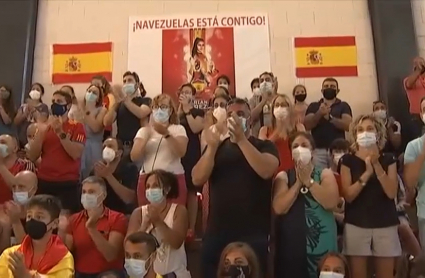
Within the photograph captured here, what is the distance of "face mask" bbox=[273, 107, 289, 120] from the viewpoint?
11.9ft

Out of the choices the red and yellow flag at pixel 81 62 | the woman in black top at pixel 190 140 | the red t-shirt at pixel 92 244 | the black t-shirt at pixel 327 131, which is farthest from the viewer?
the red and yellow flag at pixel 81 62

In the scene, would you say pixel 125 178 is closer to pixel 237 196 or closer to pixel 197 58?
pixel 237 196

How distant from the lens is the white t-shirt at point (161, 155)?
366cm

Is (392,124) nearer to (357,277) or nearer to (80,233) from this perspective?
(357,277)

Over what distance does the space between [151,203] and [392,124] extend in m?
2.58

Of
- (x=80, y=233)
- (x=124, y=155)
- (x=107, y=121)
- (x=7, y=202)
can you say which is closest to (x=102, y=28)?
(x=107, y=121)

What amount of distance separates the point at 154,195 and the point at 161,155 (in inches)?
21.6

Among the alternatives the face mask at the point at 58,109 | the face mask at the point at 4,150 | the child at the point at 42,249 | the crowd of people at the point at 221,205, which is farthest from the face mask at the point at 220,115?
the face mask at the point at 4,150

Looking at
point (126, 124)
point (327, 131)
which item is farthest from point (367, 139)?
point (126, 124)

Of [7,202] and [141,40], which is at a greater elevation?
[141,40]

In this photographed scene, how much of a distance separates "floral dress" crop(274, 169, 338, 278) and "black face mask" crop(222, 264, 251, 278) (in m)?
0.34

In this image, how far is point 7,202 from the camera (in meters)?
3.51

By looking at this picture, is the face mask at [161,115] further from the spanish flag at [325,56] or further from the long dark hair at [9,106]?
the spanish flag at [325,56]

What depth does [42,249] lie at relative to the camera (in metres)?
2.88
